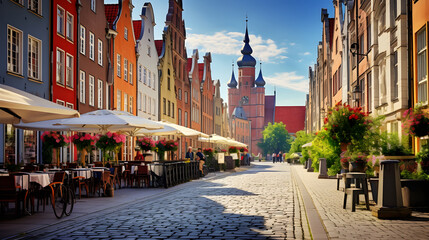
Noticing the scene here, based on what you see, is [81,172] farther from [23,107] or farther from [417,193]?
[417,193]

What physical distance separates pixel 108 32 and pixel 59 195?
75.6 feet

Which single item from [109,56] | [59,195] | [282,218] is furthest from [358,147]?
[109,56]

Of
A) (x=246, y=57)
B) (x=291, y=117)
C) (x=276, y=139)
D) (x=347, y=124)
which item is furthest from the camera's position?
(x=291, y=117)

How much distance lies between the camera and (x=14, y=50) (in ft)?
71.4

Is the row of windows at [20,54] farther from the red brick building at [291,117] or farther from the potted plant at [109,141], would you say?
the red brick building at [291,117]

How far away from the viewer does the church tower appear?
141m

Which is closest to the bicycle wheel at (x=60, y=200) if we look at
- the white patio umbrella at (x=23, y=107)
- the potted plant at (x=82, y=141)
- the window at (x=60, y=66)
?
the white patio umbrella at (x=23, y=107)

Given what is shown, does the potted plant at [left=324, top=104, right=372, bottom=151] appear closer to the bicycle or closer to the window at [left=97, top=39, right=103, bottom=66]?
the bicycle

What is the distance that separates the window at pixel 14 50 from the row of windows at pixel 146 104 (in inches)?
738

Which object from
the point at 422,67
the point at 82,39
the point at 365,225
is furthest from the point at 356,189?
the point at 82,39

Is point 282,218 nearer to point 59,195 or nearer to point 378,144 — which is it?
point 59,195

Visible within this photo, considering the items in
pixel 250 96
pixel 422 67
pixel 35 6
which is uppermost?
pixel 250 96

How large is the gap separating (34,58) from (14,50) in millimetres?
1770

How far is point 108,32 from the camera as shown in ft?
110
